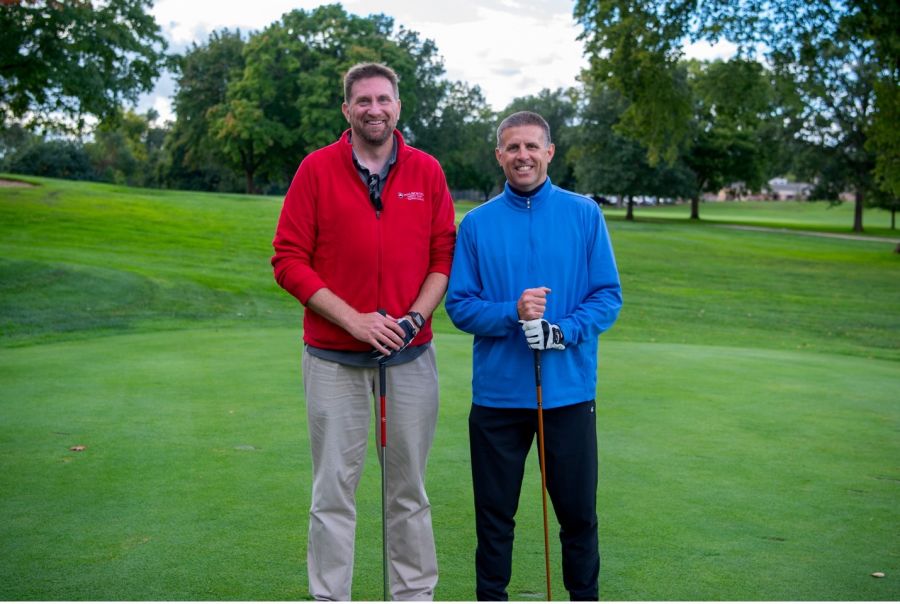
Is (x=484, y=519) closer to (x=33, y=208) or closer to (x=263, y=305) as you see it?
(x=263, y=305)

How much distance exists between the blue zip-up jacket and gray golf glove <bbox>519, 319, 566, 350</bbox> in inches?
3.8

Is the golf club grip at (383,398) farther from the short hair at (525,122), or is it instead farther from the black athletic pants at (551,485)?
the short hair at (525,122)

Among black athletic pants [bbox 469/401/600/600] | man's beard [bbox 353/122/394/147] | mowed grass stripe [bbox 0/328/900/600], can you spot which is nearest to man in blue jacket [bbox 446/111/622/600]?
black athletic pants [bbox 469/401/600/600]

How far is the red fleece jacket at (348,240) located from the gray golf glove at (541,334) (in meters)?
0.46

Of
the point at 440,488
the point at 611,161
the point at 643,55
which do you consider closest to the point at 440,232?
the point at 440,488

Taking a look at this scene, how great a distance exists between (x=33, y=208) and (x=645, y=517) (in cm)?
2650

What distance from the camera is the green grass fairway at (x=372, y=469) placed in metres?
3.77

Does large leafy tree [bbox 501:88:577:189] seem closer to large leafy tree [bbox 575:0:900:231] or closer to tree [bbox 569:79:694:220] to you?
tree [bbox 569:79:694:220]

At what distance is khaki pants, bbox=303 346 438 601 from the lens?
3.52 m

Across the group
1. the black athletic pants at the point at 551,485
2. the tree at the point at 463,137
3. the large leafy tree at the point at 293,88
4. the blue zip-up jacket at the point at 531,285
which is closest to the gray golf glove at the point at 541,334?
the blue zip-up jacket at the point at 531,285

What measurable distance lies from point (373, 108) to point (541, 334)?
101cm

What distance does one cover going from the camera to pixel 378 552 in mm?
4051

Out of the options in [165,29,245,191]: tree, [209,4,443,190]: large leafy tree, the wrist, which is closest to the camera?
the wrist

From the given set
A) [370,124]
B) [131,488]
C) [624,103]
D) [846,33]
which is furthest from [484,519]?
[624,103]
